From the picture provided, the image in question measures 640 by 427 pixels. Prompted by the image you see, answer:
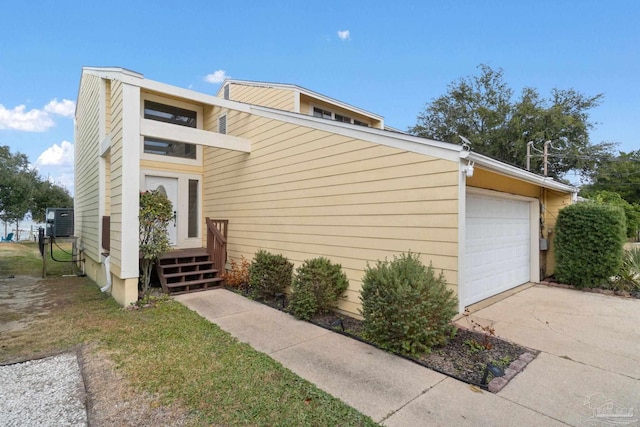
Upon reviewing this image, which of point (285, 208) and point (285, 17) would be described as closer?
point (285, 208)

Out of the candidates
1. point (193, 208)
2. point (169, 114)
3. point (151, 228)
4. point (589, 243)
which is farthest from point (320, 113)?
point (589, 243)

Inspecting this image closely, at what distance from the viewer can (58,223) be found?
35.8 ft

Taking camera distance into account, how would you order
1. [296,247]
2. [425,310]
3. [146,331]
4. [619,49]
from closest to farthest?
[425,310] < [146,331] < [296,247] < [619,49]

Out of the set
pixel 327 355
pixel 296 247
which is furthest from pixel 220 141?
pixel 327 355

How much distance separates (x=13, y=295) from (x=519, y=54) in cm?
1874

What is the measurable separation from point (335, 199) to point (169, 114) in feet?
20.3

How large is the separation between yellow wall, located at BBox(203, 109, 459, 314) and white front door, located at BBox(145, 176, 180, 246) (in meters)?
1.37

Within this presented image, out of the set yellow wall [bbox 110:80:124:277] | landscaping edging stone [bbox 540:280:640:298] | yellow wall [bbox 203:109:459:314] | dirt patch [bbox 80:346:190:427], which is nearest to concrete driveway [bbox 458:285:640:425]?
landscaping edging stone [bbox 540:280:640:298]

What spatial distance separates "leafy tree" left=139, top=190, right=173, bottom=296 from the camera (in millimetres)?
5914

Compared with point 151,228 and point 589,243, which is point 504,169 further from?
point 151,228

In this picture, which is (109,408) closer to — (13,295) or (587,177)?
(13,295)

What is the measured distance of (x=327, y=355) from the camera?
3.63 meters

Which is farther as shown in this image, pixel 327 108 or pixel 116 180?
pixel 327 108

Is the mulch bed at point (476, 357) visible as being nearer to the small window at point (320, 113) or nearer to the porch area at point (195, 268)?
the porch area at point (195, 268)
